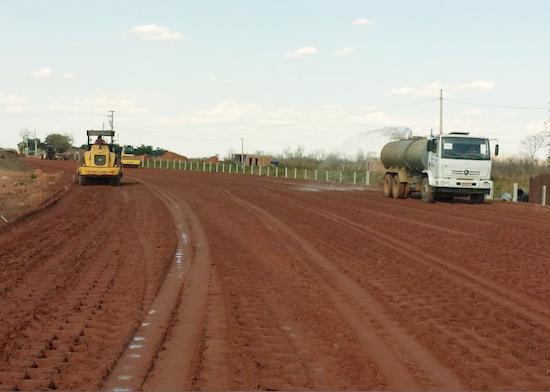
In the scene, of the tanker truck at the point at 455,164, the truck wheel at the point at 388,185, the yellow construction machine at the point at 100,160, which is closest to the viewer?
the tanker truck at the point at 455,164

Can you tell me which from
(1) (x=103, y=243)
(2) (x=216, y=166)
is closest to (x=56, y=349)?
(1) (x=103, y=243)

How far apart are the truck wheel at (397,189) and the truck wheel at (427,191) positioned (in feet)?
6.62

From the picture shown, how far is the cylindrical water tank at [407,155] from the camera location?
2892cm

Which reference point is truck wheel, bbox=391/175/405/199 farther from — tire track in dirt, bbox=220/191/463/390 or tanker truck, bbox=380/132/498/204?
tire track in dirt, bbox=220/191/463/390

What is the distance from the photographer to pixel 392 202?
1163 inches

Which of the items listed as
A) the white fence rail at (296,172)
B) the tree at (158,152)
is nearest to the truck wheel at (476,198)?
the white fence rail at (296,172)

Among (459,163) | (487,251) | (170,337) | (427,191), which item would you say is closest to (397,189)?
(427,191)

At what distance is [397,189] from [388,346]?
83.4ft

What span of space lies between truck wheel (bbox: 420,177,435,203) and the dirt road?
10134 millimetres

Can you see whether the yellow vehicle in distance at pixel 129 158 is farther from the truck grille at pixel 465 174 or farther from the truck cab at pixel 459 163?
the truck grille at pixel 465 174

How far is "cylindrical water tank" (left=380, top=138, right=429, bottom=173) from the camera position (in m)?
28.9

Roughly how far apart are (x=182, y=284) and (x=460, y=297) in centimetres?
391

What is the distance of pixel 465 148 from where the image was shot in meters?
27.8

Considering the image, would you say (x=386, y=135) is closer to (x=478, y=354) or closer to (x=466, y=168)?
(x=466, y=168)
